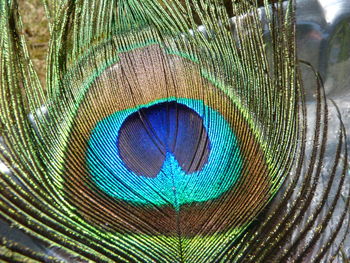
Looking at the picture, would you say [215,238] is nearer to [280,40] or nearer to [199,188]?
[199,188]

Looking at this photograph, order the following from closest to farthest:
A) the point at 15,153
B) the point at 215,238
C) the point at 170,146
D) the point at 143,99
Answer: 1. the point at 215,238
2. the point at 15,153
3. the point at 170,146
4. the point at 143,99

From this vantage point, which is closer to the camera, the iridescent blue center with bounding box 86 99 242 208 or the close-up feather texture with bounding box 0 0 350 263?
the close-up feather texture with bounding box 0 0 350 263

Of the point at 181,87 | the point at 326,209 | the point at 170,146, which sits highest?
the point at 181,87

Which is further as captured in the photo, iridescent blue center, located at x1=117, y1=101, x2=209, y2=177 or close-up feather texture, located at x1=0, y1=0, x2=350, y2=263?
iridescent blue center, located at x1=117, y1=101, x2=209, y2=177

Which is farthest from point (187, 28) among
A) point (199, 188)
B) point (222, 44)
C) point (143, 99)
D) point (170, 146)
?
point (199, 188)

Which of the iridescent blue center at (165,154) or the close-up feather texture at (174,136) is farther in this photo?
the iridescent blue center at (165,154)
